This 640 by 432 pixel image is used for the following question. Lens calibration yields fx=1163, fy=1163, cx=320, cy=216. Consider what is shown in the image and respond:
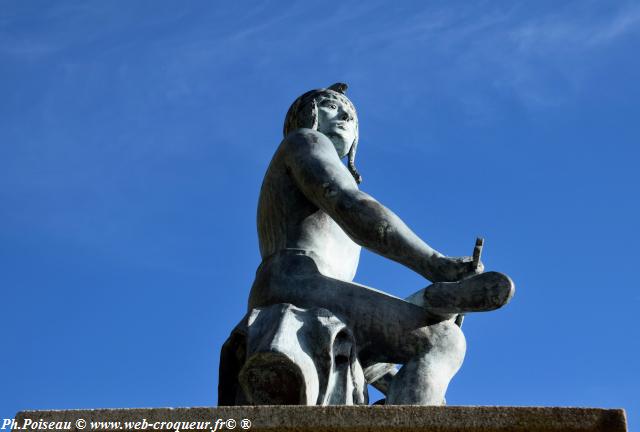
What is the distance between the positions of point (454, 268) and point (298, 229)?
1.24 metres

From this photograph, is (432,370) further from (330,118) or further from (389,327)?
(330,118)

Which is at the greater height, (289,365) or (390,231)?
(390,231)

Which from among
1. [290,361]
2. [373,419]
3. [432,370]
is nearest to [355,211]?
[432,370]

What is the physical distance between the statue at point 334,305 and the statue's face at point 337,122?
0.61 metres

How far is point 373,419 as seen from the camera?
5.45 meters

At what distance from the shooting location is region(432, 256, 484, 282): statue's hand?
22.4 feet

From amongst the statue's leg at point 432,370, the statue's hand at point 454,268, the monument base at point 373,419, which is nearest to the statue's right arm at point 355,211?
the statue's hand at point 454,268

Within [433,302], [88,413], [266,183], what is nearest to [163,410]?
[88,413]

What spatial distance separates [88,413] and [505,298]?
245 centimetres

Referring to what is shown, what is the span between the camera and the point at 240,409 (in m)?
5.49

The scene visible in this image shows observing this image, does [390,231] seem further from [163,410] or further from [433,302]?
[163,410]

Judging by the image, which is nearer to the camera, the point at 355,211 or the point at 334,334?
the point at 334,334

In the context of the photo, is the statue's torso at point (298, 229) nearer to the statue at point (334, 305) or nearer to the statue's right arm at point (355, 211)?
the statue at point (334, 305)

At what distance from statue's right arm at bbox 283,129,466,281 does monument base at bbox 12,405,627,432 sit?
59.8 inches
